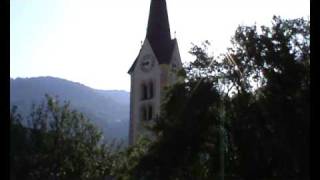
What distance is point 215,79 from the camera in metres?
33.3

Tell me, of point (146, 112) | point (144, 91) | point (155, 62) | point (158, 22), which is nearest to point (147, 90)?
point (144, 91)

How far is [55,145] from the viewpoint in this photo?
4069 cm

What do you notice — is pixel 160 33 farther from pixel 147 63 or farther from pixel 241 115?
pixel 241 115

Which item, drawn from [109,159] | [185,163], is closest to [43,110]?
[109,159]

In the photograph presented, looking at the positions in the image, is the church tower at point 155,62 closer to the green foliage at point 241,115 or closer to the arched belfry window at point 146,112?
the arched belfry window at point 146,112

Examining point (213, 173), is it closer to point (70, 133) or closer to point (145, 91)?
point (70, 133)

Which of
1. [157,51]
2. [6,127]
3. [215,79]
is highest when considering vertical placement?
[157,51]

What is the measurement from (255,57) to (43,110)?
1796cm

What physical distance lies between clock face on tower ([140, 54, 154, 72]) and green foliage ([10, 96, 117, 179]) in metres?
32.4

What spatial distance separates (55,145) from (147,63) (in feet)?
125

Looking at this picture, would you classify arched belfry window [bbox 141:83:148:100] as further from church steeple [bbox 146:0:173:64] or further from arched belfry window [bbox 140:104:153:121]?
church steeple [bbox 146:0:173:64]

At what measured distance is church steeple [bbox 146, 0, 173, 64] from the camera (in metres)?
74.8

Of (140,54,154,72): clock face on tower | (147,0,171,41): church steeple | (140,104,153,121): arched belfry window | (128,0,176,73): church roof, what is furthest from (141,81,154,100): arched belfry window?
(147,0,171,41): church steeple

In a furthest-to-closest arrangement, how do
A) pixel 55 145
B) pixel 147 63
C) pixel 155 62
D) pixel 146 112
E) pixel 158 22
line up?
pixel 147 63 < pixel 155 62 < pixel 146 112 < pixel 158 22 < pixel 55 145
